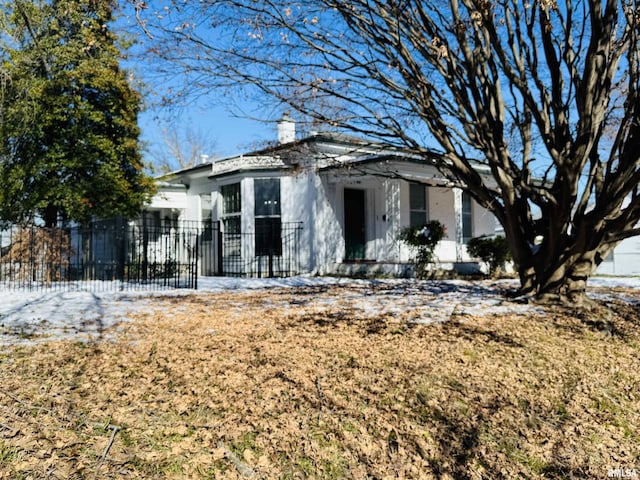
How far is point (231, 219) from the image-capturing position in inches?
580

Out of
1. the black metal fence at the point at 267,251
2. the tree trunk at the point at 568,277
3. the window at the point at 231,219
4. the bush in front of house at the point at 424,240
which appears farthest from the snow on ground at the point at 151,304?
the window at the point at 231,219

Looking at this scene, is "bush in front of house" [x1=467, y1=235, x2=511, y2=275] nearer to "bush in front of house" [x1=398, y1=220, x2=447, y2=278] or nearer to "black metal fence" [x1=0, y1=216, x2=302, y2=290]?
"bush in front of house" [x1=398, y1=220, x2=447, y2=278]

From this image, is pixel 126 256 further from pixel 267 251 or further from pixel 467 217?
pixel 467 217

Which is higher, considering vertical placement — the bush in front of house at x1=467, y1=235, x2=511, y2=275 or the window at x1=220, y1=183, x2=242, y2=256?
the window at x1=220, y1=183, x2=242, y2=256

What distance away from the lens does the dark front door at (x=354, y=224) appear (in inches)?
571

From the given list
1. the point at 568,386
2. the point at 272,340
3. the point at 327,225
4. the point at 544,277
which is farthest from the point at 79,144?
the point at 568,386

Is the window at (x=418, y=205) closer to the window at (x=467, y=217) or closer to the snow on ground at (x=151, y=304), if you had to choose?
the window at (x=467, y=217)

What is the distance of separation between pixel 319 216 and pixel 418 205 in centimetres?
334

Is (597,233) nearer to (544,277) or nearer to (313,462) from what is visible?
(544,277)

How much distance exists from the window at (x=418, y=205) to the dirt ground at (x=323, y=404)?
9.41m

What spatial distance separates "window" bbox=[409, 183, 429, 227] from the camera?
48.2 ft

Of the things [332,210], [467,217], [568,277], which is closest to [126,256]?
[332,210]

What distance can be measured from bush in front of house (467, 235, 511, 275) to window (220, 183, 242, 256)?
6.76 metres

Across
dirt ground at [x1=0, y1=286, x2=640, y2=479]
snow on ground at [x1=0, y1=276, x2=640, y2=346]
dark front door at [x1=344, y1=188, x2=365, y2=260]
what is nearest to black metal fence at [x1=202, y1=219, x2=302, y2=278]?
dark front door at [x1=344, y1=188, x2=365, y2=260]
